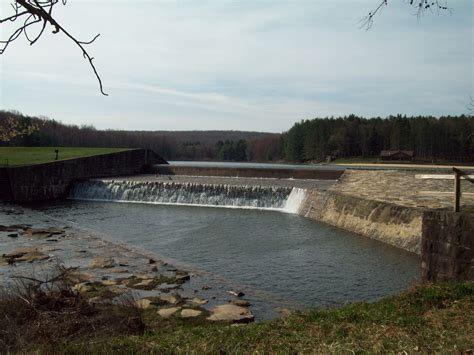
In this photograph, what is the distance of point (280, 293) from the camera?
838cm

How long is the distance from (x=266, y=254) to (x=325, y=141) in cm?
Result: 6651

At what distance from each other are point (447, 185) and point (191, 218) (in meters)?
9.57

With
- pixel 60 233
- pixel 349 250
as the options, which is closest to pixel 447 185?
pixel 349 250

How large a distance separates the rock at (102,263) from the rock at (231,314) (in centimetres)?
388

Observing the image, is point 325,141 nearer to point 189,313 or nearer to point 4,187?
point 4,187

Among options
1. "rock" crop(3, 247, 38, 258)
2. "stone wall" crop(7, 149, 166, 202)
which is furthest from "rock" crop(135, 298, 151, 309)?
"stone wall" crop(7, 149, 166, 202)

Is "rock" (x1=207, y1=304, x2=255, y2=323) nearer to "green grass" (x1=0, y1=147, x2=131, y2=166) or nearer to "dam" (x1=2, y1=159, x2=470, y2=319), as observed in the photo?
"dam" (x1=2, y1=159, x2=470, y2=319)

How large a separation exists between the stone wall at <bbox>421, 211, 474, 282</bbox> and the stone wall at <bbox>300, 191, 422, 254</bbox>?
4.24 m

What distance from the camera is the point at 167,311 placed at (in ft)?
22.9

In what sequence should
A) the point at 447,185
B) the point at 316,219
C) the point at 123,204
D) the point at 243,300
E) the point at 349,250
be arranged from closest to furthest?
the point at 243,300
the point at 349,250
the point at 447,185
the point at 316,219
the point at 123,204

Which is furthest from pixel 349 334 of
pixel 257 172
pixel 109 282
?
pixel 257 172

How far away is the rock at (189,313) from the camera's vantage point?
6.79 m

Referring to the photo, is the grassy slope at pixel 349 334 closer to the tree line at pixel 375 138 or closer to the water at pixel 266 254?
the water at pixel 266 254

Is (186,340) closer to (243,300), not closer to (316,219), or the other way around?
(243,300)
